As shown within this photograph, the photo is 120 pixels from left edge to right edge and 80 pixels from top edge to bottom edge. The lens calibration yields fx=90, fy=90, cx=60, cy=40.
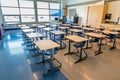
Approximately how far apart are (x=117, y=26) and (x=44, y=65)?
18.2 feet

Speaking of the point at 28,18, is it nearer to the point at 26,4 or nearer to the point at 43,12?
the point at 26,4

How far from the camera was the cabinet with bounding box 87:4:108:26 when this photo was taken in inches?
266

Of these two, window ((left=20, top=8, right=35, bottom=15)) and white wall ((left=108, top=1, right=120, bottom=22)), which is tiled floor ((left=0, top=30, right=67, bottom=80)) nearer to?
white wall ((left=108, top=1, right=120, bottom=22))

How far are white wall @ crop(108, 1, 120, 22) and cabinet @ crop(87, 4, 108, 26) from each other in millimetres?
294

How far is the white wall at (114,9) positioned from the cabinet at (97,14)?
0.29 metres

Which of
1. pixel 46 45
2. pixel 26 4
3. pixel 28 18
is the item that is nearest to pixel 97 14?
pixel 46 45

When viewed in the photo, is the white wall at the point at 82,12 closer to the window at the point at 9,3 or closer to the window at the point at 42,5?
the window at the point at 42,5

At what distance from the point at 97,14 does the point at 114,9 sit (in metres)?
1.17

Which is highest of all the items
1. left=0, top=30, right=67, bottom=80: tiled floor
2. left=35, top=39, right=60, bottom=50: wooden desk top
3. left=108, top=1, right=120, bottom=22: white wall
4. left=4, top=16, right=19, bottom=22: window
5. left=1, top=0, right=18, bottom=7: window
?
left=1, top=0, right=18, bottom=7: window

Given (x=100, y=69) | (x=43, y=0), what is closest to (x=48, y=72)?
(x=100, y=69)

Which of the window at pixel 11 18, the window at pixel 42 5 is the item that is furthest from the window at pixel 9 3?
the window at pixel 42 5

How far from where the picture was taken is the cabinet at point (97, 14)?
6760mm

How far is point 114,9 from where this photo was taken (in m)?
6.40

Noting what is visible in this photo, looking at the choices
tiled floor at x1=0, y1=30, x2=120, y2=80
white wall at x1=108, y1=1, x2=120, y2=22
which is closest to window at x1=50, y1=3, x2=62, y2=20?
white wall at x1=108, y1=1, x2=120, y2=22
